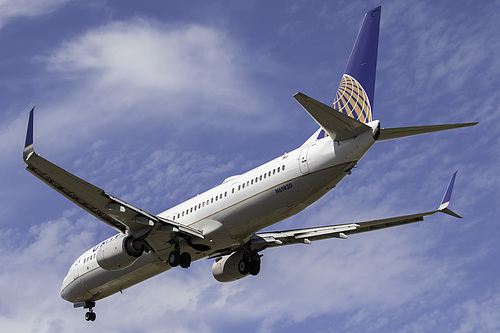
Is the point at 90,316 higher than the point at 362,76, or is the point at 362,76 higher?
the point at 362,76

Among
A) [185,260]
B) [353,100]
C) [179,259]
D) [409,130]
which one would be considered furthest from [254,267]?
[409,130]

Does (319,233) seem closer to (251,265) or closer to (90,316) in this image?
(251,265)

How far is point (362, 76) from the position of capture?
3259 cm

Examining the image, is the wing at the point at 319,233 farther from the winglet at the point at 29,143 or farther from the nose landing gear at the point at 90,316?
the winglet at the point at 29,143

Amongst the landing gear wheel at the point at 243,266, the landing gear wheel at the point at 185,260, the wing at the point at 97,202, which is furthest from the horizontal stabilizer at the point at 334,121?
the landing gear wheel at the point at 243,266

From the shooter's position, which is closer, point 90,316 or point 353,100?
point 353,100

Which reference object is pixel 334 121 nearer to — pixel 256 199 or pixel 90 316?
pixel 256 199

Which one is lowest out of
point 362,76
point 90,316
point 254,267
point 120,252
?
point 254,267

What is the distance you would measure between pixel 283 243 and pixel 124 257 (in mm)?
8552

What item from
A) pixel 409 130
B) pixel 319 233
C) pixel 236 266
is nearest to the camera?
pixel 409 130

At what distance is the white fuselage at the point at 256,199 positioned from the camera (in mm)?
29141

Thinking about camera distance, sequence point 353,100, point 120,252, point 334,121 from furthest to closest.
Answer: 1. point 120,252
2. point 353,100
3. point 334,121

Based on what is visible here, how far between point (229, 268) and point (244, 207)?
6.59 metres

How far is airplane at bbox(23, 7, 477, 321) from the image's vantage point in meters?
28.7
